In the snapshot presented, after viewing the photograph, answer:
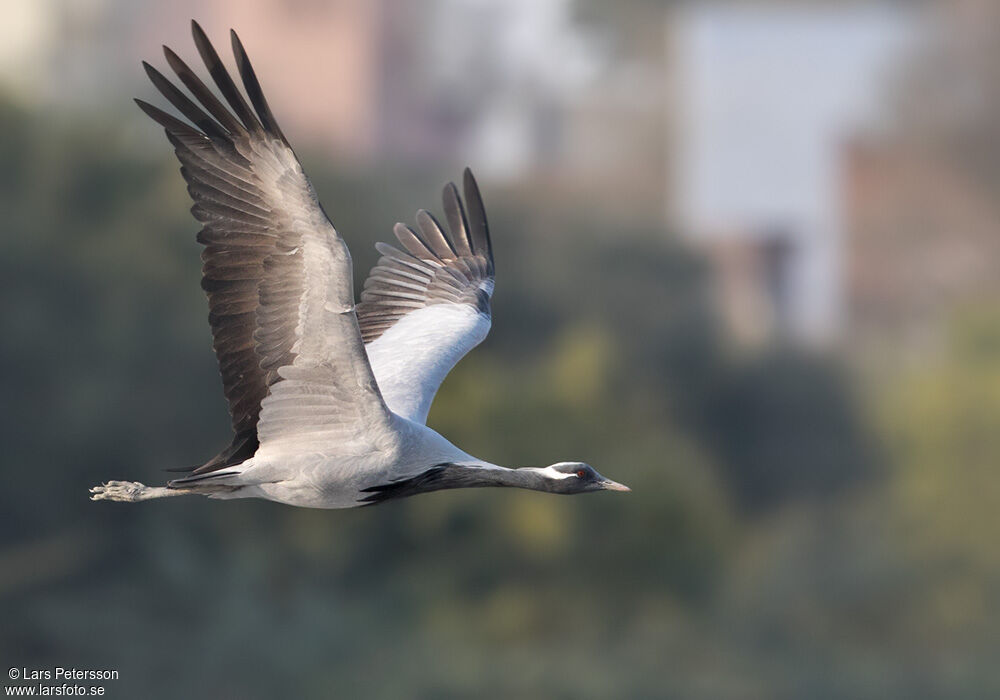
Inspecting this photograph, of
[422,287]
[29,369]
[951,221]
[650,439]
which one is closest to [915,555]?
[650,439]

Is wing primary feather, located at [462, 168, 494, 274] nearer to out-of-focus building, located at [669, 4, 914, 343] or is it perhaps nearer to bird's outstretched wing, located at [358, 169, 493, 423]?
bird's outstretched wing, located at [358, 169, 493, 423]

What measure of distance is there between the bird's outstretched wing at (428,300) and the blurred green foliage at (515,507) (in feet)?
83.7

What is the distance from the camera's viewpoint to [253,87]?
9391 millimetres

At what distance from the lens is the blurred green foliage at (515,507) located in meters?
42.6

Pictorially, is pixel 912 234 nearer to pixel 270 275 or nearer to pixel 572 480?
pixel 572 480

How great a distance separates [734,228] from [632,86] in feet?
31.6

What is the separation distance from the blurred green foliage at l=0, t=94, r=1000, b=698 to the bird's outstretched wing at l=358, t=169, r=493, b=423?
25504mm

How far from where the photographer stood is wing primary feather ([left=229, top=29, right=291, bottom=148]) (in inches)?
361

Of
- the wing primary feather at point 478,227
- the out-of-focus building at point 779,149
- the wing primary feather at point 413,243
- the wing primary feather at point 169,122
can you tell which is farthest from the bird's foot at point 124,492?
the out-of-focus building at point 779,149

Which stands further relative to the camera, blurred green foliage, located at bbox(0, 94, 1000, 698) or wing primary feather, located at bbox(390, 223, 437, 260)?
blurred green foliage, located at bbox(0, 94, 1000, 698)

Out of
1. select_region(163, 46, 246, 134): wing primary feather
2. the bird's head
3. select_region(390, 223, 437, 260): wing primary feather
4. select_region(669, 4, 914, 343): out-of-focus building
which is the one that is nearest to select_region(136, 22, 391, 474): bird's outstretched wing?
select_region(163, 46, 246, 134): wing primary feather

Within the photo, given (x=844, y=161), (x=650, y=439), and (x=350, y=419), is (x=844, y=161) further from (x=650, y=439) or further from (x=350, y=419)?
(x=350, y=419)

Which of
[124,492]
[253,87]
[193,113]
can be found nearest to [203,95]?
[193,113]

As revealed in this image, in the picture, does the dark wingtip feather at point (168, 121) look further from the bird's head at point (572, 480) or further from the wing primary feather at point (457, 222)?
the wing primary feather at point (457, 222)
